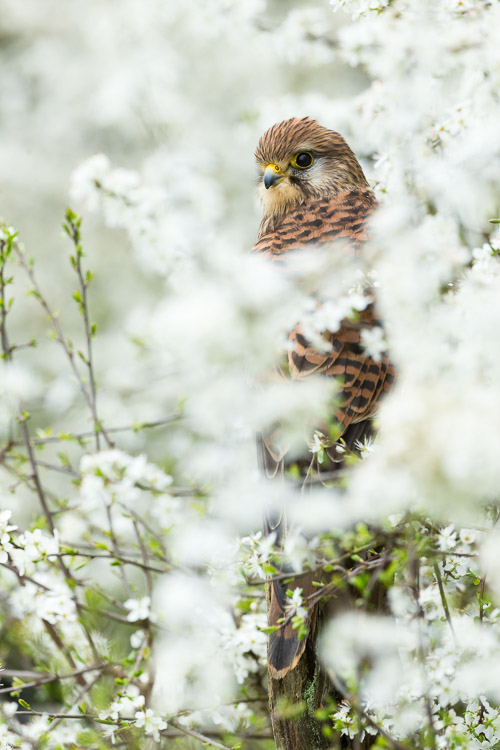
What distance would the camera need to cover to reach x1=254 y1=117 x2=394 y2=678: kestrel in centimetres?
187

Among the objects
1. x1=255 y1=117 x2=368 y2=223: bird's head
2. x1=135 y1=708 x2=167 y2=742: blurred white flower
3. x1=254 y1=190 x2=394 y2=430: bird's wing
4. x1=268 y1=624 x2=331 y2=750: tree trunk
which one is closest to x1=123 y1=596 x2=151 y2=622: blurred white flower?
x1=135 y1=708 x2=167 y2=742: blurred white flower

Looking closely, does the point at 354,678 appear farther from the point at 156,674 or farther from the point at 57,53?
the point at 57,53

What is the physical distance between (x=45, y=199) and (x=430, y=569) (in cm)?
470

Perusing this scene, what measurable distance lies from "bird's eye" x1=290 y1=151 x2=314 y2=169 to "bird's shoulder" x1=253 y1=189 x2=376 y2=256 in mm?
148

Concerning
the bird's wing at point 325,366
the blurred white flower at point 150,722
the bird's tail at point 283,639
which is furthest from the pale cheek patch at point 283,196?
the blurred white flower at point 150,722

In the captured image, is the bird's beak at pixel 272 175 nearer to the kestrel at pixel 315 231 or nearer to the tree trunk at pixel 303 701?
the kestrel at pixel 315 231

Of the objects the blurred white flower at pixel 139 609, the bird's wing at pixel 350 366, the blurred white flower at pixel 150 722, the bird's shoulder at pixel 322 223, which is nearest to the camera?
the blurred white flower at pixel 150 722

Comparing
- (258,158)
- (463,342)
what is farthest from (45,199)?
(463,342)

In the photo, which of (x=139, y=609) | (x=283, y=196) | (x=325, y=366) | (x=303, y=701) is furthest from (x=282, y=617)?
(x=283, y=196)

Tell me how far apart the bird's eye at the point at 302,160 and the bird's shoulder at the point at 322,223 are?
148mm

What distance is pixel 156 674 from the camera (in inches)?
86.4

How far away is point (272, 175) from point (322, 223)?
38cm

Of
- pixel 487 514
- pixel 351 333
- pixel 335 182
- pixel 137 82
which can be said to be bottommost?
pixel 487 514

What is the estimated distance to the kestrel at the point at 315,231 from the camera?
1.87 metres
